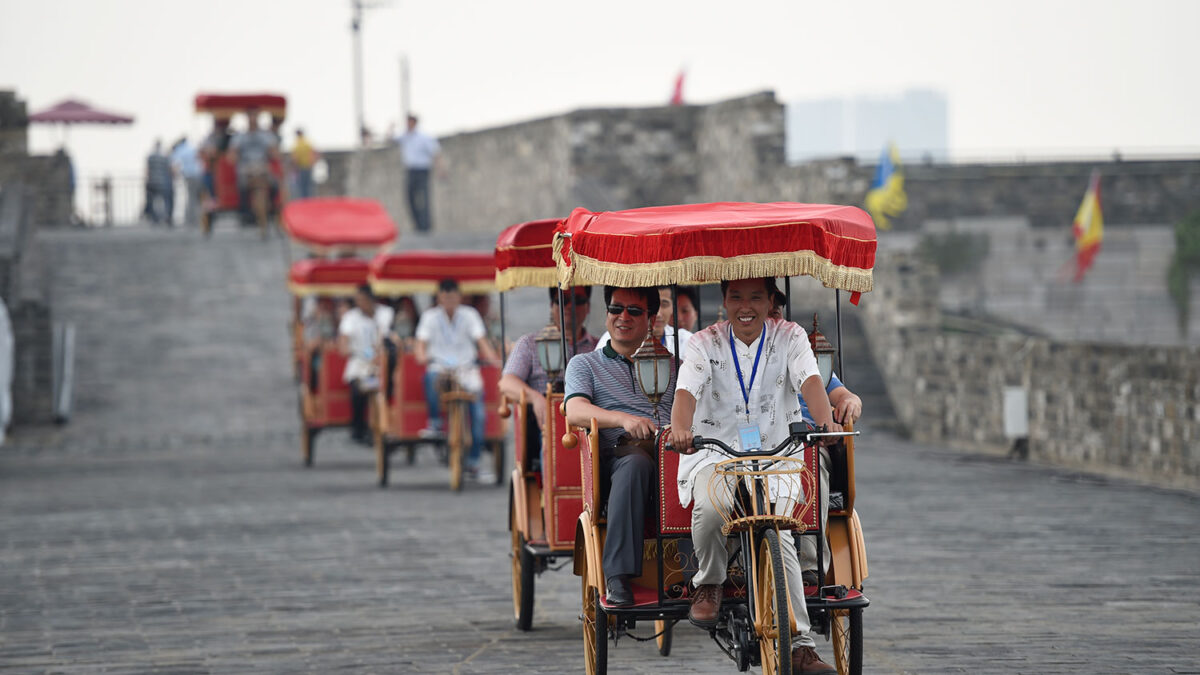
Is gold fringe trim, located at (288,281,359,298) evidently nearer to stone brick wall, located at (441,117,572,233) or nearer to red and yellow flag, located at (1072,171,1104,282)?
stone brick wall, located at (441,117,572,233)

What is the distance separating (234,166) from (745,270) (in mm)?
26170

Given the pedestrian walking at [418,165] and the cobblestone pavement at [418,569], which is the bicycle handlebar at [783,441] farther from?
the pedestrian walking at [418,165]

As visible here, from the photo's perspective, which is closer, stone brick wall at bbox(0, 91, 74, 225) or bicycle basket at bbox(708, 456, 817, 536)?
bicycle basket at bbox(708, 456, 817, 536)

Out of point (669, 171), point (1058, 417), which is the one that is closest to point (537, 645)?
point (1058, 417)

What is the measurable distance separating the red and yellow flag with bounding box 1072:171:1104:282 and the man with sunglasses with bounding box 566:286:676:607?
36.6m

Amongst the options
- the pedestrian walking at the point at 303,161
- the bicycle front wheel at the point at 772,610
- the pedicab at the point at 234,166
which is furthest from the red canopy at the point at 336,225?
the bicycle front wheel at the point at 772,610

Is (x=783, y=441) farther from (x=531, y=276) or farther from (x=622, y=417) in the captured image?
(x=531, y=276)

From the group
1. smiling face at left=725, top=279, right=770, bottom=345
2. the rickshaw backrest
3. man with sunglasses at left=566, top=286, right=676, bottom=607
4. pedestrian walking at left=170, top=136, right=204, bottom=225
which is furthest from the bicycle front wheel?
pedestrian walking at left=170, top=136, right=204, bottom=225

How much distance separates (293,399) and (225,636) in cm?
1622

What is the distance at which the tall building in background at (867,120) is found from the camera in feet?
557

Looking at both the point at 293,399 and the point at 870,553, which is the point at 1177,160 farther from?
the point at 870,553

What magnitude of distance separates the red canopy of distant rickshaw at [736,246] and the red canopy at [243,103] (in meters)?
25.8

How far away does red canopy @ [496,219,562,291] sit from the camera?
382 inches

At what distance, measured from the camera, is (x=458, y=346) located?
16188 mm
